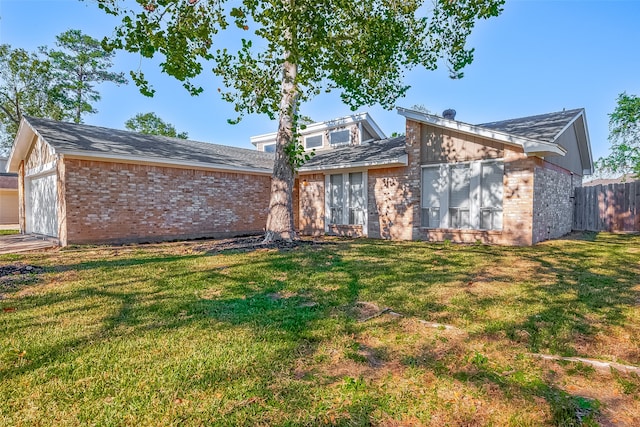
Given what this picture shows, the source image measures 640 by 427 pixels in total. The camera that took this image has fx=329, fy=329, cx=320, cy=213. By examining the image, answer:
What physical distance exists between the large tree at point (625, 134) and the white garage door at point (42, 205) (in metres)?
30.8

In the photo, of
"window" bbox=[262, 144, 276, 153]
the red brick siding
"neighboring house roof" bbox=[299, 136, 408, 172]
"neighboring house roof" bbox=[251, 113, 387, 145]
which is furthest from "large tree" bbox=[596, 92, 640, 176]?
"window" bbox=[262, 144, 276, 153]

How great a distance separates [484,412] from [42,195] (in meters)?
16.4

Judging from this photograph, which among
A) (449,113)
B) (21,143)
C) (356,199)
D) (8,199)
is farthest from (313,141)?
(8,199)

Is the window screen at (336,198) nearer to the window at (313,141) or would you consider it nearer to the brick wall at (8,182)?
the window at (313,141)

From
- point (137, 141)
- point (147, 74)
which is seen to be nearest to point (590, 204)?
point (147, 74)

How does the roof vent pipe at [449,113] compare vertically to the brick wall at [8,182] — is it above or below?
above

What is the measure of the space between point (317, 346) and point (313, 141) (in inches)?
724

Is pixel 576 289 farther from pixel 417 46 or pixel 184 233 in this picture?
pixel 184 233

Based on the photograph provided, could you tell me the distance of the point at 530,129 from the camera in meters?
10.1

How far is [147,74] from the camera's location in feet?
29.3

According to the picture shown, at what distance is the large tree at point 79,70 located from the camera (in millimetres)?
25094

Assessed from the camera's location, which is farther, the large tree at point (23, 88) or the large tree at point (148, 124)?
the large tree at point (148, 124)

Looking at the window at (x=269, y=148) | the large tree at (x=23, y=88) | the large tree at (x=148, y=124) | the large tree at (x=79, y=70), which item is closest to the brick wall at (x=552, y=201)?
the window at (x=269, y=148)

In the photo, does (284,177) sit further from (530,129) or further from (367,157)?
(530,129)
